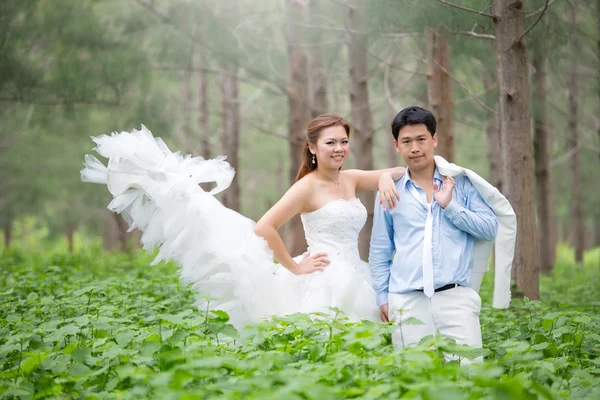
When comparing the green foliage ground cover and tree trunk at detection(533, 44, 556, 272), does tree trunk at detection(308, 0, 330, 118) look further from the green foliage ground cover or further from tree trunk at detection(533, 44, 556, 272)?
the green foliage ground cover

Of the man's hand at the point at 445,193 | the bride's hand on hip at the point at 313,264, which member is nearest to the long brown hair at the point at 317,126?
→ the bride's hand on hip at the point at 313,264

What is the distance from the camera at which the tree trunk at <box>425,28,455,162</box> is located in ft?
23.0

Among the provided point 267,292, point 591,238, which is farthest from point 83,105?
point 591,238

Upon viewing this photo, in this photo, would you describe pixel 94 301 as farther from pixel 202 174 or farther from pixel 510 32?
pixel 510 32

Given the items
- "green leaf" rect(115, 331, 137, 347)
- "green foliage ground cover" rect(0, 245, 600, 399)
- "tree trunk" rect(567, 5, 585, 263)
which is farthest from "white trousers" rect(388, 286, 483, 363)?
"tree trunk" rect(567, 5, 585, 263)

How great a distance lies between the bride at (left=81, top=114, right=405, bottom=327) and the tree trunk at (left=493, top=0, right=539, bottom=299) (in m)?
1.41

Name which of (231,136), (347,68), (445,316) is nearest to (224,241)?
(445,316)

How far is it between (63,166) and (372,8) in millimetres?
16747

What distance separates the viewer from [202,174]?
485 cm

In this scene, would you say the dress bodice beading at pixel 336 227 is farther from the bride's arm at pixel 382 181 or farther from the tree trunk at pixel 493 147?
the tree trunk at pixel 493 147

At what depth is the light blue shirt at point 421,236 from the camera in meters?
3.89

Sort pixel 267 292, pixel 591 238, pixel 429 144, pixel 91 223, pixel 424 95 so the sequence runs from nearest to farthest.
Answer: pixel 429 144
pixel 267 292
pixel 424 95
pixel 91 223
pixel 591 238

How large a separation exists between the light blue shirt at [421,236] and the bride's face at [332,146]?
511 millimetres

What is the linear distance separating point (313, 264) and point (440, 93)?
3.35 m
